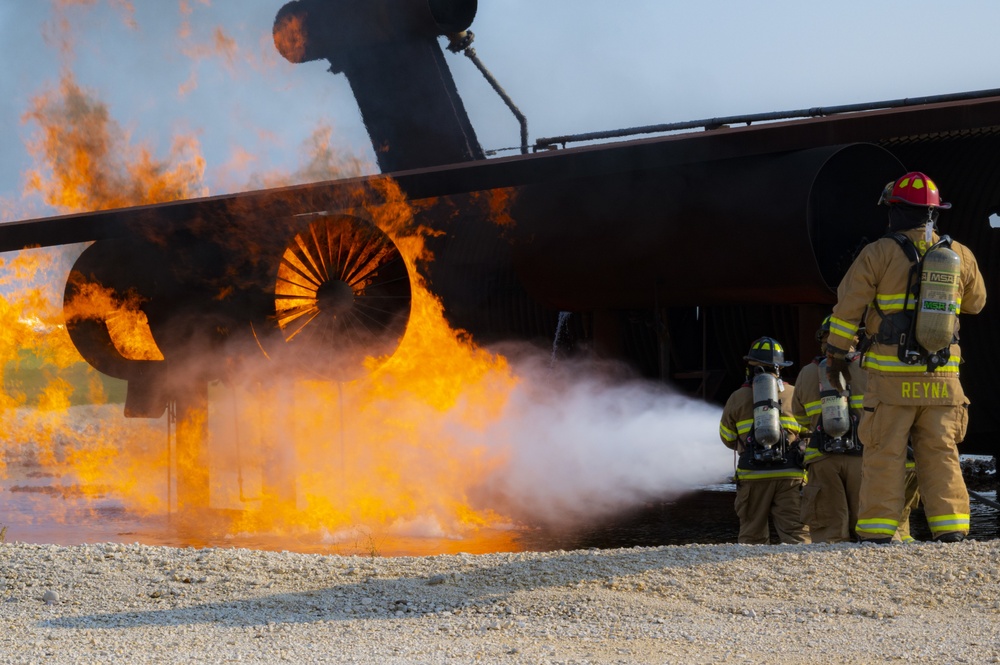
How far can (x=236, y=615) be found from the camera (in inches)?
216

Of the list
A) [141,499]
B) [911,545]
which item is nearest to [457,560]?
[911,545]

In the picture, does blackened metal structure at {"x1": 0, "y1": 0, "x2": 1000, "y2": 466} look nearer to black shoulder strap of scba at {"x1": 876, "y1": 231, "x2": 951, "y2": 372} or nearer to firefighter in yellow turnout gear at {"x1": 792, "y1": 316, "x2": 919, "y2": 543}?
firefighter in yellow turnout gear at {"x1": 792, "y1": 316, "x2": 919, "y2": 543}

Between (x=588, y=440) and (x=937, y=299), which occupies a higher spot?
(x=937, y=299)

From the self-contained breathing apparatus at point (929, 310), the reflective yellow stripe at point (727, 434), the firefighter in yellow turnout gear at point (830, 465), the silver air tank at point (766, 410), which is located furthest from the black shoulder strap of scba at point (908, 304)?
the reflective yellow stripe at point (727, 434)

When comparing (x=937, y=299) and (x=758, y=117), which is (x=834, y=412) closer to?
(x=937, y=299)

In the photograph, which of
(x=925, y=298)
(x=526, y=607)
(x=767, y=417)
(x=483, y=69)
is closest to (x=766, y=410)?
(x=767, y=417)

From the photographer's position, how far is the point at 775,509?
338 inches

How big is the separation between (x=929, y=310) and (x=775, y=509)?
9.54 ft

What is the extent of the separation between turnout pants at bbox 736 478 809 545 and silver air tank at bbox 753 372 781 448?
1.37 feet

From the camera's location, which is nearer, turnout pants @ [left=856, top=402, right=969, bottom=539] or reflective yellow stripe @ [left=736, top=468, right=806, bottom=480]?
turnout pants @ [left=856, top=402, right=969, bottom=539]

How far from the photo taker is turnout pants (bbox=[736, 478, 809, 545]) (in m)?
8.51

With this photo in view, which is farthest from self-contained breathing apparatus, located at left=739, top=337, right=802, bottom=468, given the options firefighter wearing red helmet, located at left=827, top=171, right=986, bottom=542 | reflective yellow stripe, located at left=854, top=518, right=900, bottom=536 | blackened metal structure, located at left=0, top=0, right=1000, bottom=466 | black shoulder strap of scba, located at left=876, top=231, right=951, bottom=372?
black shoulder strap of scba, located at left=876, top=231, right=951, bottom=372

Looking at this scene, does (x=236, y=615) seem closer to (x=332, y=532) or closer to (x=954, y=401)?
(x=954, y=401)

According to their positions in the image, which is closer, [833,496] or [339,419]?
[833,496]
